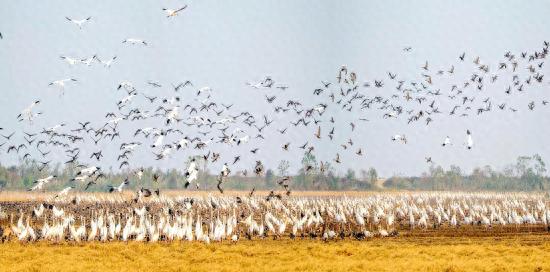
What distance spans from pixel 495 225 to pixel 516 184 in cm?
12536

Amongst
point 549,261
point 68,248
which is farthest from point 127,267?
point 549,261

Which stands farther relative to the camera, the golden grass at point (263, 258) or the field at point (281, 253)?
the field at point (281, 253)

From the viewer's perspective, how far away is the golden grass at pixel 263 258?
1040 inches

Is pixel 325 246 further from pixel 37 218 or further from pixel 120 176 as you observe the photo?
pixel 120 176

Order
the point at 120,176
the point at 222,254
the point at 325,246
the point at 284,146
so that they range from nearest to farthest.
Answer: the point at 222,254, the point at 325,246, the point at 284,146, the point at 120,176

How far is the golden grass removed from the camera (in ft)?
86.6

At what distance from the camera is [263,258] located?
29.6 metres

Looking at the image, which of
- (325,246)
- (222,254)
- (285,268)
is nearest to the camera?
(285,268)

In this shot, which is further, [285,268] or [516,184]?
[516,184]

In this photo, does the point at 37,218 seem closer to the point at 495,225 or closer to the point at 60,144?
the point at 60,144

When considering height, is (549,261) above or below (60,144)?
below

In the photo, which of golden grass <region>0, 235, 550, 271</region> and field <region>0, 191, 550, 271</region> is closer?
golden grass <region>0, 235, 550, 271</region>

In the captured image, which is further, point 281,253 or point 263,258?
point 281,253

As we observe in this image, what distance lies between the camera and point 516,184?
169m
